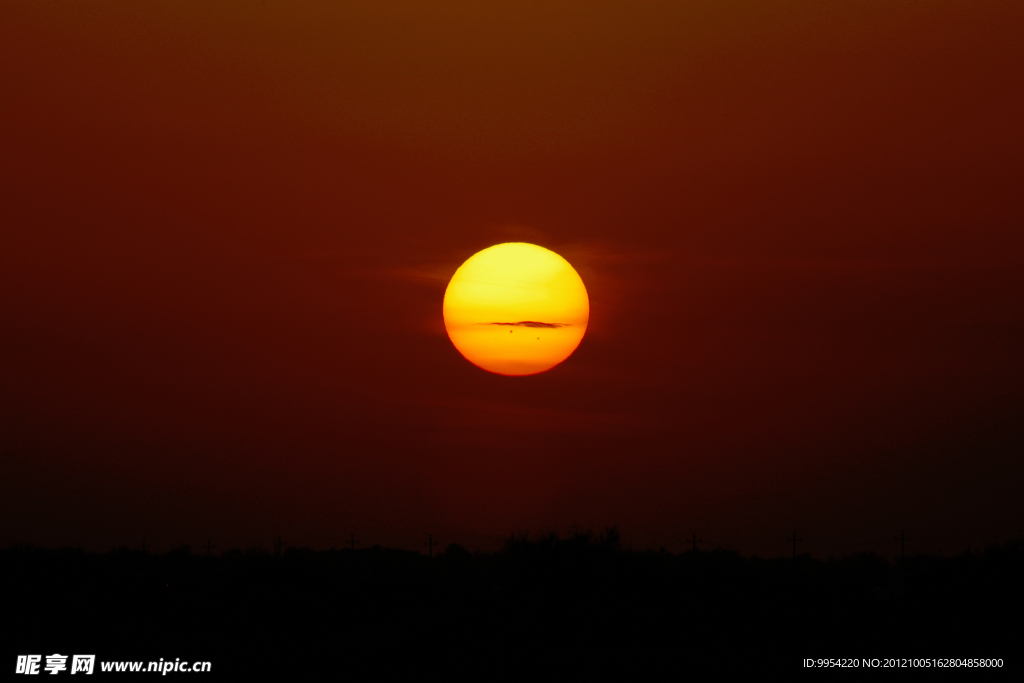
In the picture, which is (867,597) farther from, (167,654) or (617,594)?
(167,654)

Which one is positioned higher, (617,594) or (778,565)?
(778,565)

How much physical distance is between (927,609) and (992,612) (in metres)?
2.85

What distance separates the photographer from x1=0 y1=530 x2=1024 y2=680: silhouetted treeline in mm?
32469

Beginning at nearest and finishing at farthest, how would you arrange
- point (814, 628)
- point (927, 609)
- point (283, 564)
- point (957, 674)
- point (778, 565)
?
point (957, 674) → point (814, 628) → point (927, 609) → point (283, 564) → point (778, 565)

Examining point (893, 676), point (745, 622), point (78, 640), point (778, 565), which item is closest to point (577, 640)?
point (745, 622)

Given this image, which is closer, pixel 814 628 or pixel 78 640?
pixel 78 640

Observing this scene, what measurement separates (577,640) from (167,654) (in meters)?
12.0

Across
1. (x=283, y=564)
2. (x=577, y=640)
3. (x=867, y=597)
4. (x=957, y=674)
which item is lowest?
(x=957, y=674)

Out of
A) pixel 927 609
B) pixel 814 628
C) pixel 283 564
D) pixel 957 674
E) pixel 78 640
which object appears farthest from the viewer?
pixel 283 564

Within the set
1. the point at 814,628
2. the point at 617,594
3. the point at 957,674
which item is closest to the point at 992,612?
the point at 814,628

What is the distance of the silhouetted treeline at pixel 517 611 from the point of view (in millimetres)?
32469

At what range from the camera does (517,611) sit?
40.0 m

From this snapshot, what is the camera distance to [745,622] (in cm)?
3850

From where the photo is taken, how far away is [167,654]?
103 ft
